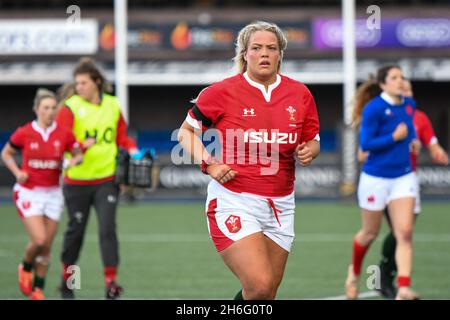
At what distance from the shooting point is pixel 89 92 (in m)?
10.5

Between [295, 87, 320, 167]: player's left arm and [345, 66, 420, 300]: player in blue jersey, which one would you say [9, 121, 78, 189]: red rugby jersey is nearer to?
[345, 66, 420, 300]: player in blue jersey

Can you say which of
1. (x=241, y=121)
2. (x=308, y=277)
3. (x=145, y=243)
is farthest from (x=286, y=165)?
(x=145, y=243)

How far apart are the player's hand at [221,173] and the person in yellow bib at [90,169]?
3.89m

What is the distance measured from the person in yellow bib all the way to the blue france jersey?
92.1 inches

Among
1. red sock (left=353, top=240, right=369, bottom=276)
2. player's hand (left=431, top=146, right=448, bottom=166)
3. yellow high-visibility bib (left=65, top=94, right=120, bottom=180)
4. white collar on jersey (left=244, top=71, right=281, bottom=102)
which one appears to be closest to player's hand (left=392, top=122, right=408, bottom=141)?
player's hand (left=431, top=146, right=448, bottom=166)

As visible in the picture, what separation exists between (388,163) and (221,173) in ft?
12.0

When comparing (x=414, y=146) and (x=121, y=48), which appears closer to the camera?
(x=414, y=146)

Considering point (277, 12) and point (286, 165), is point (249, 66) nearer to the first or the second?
point (286, 165)

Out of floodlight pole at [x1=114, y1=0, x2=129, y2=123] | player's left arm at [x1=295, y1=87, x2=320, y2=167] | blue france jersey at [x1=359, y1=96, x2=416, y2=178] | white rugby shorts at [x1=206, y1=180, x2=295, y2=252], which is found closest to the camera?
white rugby shorts at [x1=206, y1=180, x2=295, y2=252]

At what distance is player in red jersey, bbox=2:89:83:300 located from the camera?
10281mm

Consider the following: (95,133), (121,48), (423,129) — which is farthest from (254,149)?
(121,48)

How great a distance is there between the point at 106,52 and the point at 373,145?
20.7 metres

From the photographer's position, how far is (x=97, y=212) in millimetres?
10430

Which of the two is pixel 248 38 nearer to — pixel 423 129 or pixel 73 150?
pixel 73 150
